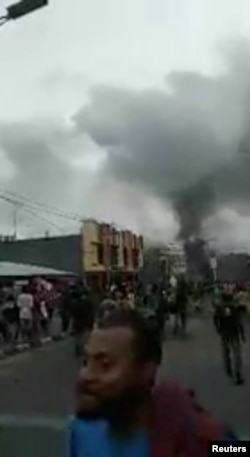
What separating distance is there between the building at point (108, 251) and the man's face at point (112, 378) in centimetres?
4773

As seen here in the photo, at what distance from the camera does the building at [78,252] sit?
175ft

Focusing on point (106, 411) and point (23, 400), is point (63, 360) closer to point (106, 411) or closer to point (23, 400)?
point (23, 400)

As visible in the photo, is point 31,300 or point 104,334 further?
point 31,300

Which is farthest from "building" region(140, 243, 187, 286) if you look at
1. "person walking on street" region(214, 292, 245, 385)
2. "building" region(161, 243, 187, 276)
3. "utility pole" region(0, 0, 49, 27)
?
"utility pole" region(0, 0, 49, 27)

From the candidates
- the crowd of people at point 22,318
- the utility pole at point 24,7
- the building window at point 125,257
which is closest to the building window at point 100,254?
the building window at point 125,257

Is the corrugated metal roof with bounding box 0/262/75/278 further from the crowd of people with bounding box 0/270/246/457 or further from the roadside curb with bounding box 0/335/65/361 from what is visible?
the crowd of people with bounding box 0/270/246/457

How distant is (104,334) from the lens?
1779mm

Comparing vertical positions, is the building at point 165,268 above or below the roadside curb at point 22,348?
above

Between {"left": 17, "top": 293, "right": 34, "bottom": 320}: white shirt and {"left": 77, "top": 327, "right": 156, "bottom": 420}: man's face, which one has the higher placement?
{"left": 17, "top": 293, "right": 34, "bottom": 320}: white shirt

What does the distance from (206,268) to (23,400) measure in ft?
42.7

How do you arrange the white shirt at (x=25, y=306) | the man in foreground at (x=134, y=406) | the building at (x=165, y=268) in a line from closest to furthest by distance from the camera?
the man in foreground at (x=134, y=406)
the white shirt at (x=25, y=306)
the building at (x=165, y=268)

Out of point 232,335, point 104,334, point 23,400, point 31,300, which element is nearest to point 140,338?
point 104,334

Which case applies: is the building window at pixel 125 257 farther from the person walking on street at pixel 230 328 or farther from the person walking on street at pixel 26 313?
the person walking on street at pixel 230 328

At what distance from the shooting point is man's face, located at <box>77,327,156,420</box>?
1.68 m
